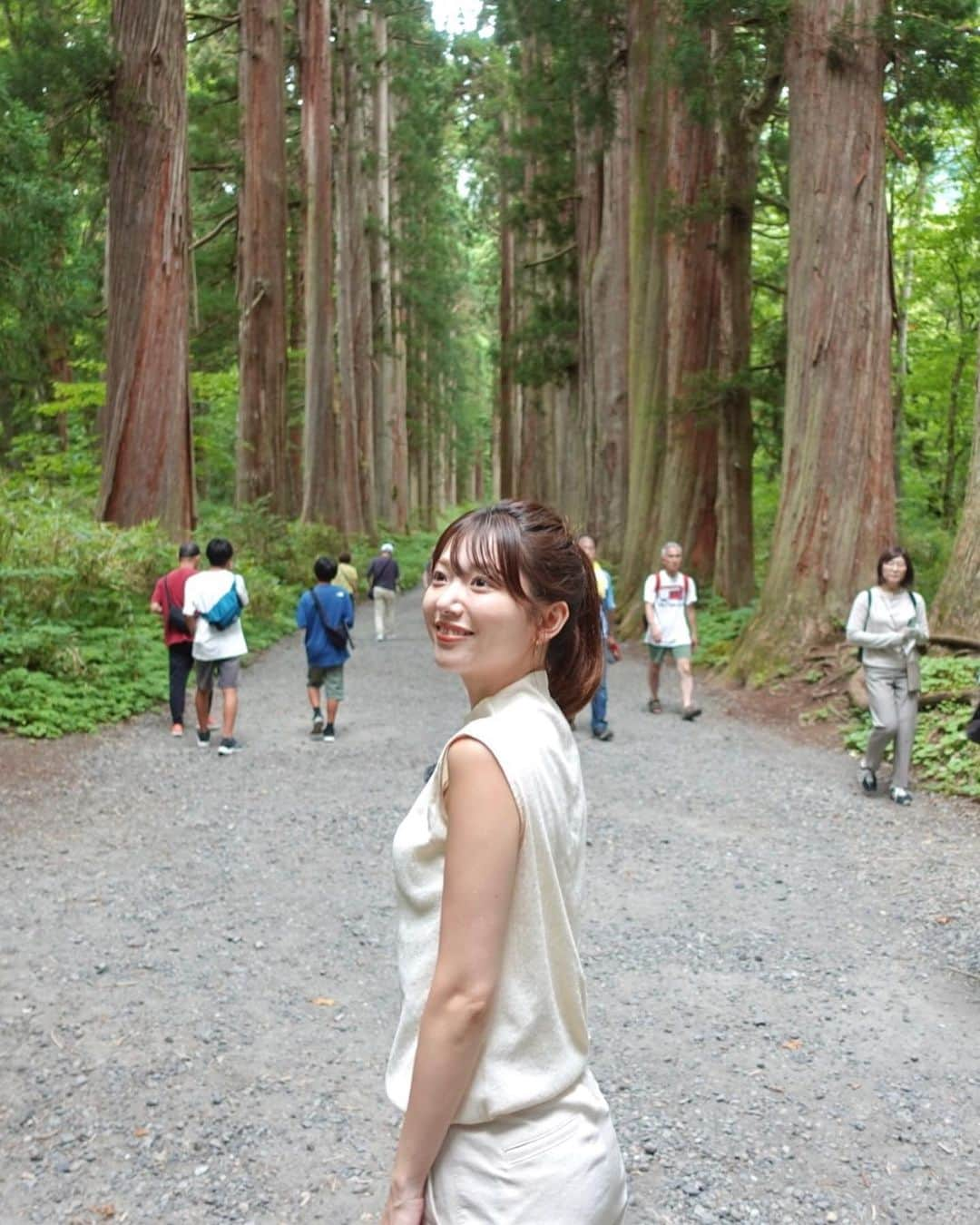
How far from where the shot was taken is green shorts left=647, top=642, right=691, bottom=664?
1173cm

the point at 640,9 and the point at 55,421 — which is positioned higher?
the point at 640,9

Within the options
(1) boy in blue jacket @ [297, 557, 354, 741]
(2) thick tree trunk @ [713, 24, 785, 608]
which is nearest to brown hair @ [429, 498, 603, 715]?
(1) boy in blue jacket @ [297, 557, 354, 741]

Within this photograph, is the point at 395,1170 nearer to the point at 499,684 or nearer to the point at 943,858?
the point at 499,684

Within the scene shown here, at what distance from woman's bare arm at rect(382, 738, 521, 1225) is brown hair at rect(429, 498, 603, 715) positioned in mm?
311

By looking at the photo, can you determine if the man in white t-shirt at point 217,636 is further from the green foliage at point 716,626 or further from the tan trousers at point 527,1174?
the tan trousers at point 527,1174

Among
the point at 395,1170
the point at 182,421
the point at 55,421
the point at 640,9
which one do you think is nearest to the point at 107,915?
the point at 395,1170

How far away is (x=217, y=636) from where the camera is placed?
9.93 metres

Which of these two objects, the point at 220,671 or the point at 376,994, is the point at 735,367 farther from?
the point at 376,994

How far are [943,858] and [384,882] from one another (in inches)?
133

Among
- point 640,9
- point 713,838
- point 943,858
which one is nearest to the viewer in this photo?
point 943,858

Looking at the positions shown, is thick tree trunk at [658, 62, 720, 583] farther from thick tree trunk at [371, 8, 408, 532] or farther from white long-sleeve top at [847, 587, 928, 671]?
thick tree trunk at [371, 8, 408, 532]

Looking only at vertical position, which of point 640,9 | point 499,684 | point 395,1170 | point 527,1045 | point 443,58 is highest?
point 443,58

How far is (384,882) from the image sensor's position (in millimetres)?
6523

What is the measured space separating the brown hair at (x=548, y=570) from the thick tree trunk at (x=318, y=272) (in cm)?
2462
